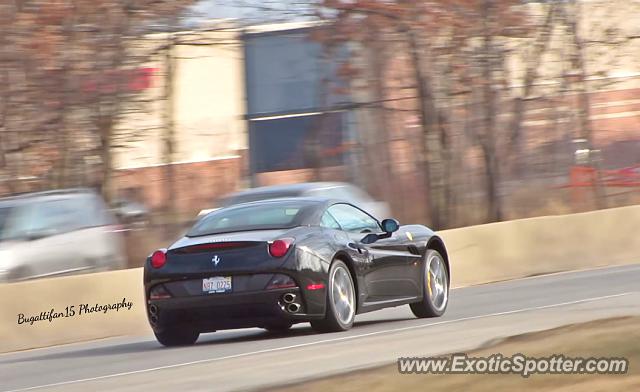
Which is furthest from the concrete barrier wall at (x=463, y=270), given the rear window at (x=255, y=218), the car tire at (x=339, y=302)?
the car tire at (x=339, y=302)

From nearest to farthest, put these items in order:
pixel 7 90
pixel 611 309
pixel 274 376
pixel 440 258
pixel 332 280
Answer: pixel 274 376 < pixel 332 280 < pixel 611 309 < pixel 440 258 < pixel 7 90

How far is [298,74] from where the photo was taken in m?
32.4

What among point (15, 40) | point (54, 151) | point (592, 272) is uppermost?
point (15, 40)

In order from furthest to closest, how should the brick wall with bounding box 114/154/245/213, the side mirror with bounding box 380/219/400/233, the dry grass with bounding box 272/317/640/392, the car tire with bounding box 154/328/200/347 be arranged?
1. the brick wall with bounding box 114/154/245/213
2. the side mirror with bounding box 380/219/400/233
3. the car tire with bounding box 154/328/200/347
4. the dry grass with bounding box 272/317/640/392

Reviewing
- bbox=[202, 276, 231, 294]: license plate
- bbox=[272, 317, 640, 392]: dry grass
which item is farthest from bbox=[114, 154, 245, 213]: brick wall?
bbox=[272, 317, 640, 392]: dry grass

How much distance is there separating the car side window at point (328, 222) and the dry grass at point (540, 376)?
3382 mm

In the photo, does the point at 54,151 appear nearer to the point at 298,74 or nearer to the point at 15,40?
the point at 15,40

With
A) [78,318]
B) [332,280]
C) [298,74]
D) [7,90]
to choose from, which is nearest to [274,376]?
[332,280]

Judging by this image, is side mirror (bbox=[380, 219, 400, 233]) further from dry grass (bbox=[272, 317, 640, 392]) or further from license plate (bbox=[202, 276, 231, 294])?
dry grass (bbox=[272, 317, 640, 392])

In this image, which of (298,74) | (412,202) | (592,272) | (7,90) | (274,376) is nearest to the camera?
(274,376)

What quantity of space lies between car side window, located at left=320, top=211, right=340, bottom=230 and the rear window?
0.56 feet

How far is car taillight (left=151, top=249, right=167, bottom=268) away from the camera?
1349cm

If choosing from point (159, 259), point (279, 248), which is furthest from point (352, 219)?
point (159, 259)

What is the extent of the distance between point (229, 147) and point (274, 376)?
1874 cm
